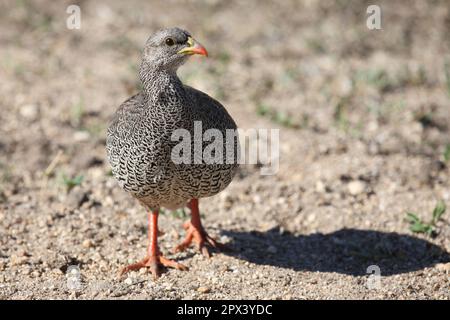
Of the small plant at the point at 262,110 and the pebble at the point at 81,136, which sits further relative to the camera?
the small plant at the point at 262,110

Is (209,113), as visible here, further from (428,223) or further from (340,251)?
(428,223)

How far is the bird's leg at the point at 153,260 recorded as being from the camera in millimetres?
5598

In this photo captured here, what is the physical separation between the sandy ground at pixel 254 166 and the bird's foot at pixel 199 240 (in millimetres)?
92

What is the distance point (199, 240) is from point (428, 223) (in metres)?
2.13

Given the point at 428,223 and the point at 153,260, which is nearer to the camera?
the point at 153,260

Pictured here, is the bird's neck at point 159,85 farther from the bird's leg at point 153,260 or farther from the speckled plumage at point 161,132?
the bird's leg at point 153,260

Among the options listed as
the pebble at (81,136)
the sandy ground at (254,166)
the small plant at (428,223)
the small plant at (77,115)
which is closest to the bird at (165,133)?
the sandy ground at (254,166)

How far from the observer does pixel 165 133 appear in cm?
507

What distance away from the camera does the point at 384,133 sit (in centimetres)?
803

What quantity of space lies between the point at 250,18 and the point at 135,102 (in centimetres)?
569

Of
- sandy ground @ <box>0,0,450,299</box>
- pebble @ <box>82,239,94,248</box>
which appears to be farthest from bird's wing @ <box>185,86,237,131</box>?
pebble @ <box>82,239,94,248</box>

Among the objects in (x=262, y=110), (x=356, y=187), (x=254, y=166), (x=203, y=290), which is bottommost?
(x=203, y=290)

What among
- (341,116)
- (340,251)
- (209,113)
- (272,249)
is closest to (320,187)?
(340,251)

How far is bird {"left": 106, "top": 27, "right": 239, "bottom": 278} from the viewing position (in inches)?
201
